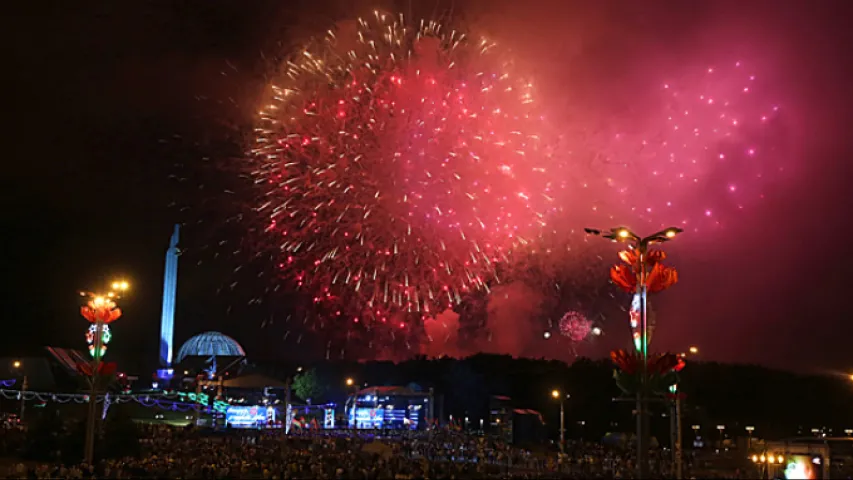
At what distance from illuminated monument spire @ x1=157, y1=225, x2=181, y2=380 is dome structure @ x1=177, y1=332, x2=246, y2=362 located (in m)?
11.0

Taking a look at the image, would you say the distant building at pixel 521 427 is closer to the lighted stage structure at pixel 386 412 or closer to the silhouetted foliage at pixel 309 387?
the lighted stage structure at pixel 386 412

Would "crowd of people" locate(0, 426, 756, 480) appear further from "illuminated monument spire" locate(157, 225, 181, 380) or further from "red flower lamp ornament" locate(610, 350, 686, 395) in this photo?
"illuminated monument spire" locate(157, 225, 181, 380)

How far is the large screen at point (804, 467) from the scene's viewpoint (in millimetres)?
22453

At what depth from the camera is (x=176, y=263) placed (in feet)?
357

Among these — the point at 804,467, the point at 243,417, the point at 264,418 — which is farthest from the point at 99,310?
the point at 264,418

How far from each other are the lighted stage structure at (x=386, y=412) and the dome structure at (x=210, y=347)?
198ft

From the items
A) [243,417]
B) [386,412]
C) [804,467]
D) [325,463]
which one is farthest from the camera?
[386,412]

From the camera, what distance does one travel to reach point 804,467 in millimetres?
22734

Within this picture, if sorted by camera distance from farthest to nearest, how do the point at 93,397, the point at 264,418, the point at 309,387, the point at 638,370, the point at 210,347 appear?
1. the point at 210,347
2. the point at 309,387
3. the point at 264,418
4. the point at 93,397
5. the point at 638,370

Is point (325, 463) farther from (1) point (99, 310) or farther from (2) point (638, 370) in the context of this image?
(2) point (638, 370)

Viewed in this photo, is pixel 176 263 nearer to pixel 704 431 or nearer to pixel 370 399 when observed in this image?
pixel 370 399

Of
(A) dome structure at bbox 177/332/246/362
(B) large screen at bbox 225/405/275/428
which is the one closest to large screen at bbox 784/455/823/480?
(B) large screen at bbox 225/405/275/428

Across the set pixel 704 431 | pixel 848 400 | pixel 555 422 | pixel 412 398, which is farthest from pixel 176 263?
pixel 848 400

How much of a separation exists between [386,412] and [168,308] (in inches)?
2233
